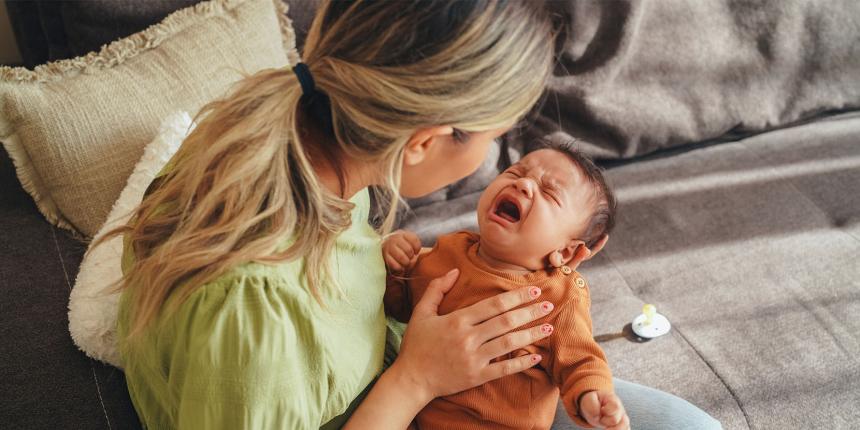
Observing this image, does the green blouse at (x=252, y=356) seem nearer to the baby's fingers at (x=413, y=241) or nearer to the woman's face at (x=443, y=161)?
the woman's face at (x=443, y=161)

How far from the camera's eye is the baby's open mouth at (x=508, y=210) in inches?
46.6

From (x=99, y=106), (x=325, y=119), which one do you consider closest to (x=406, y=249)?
(x=325, y=119)

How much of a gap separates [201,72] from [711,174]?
1.30 m

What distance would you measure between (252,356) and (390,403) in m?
0.26

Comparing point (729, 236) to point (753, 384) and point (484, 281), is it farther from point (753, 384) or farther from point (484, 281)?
point (484, 281)

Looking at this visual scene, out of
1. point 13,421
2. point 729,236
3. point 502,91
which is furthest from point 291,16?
point 729,236

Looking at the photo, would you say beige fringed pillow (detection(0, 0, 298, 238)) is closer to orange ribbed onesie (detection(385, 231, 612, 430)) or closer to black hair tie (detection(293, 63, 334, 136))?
black hair tie (detection(293, 63, 334, 136))

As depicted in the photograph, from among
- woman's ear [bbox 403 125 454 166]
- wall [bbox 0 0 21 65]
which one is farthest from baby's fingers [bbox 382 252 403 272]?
wall [bbox 0 0 21 65]

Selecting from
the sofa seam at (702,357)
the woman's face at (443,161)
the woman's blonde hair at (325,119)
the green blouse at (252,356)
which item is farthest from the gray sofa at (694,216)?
the woman's face at (443,161)

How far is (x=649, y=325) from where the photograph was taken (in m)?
1.41

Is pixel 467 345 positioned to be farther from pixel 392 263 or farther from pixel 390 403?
pixel 392 263

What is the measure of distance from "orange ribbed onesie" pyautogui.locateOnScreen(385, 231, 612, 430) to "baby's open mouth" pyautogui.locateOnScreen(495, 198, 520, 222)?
9cm

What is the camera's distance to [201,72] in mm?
1252

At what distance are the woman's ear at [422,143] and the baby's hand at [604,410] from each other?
40 cm
